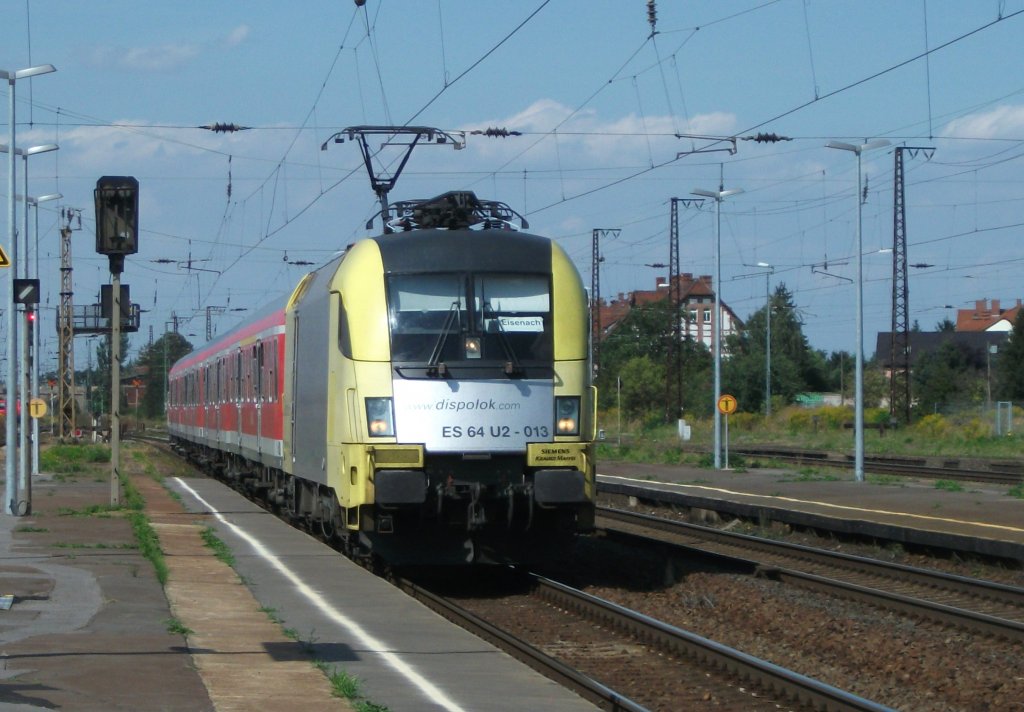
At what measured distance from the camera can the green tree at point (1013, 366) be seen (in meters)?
76.5

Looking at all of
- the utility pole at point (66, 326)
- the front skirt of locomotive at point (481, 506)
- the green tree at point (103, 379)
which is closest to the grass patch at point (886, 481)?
the front skirt of locomotive at point (481, 506)

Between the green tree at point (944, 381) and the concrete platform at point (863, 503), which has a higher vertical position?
the green tree at point (944, 381)

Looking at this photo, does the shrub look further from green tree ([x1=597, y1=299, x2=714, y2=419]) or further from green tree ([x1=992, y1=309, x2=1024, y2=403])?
green tree ([x1=992, y1=309, x2=1024, y2=403])

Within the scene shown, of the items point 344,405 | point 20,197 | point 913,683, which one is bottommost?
point 913,683

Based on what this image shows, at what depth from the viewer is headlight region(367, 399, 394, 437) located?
12797 millimetres

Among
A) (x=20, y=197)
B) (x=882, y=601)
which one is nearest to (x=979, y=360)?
(x=20, y=197)

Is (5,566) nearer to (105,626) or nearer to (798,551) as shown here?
(105,626)

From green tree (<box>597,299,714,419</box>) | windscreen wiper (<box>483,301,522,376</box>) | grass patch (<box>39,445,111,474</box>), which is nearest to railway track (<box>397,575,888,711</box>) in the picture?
windscreen wiper (<box>483,301,522,376</box>)

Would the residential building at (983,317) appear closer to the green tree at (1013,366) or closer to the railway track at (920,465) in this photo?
the green tree at (1013,366)

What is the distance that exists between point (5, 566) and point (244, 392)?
1073 centimetres

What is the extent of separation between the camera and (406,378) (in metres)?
12.9

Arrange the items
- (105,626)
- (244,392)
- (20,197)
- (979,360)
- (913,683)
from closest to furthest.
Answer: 1. (913,683)
2. (105,626)
3. (244,392)
4. (20,197)
5. (979,360)

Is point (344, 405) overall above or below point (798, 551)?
above

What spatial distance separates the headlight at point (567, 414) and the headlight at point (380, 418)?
1.54 m
